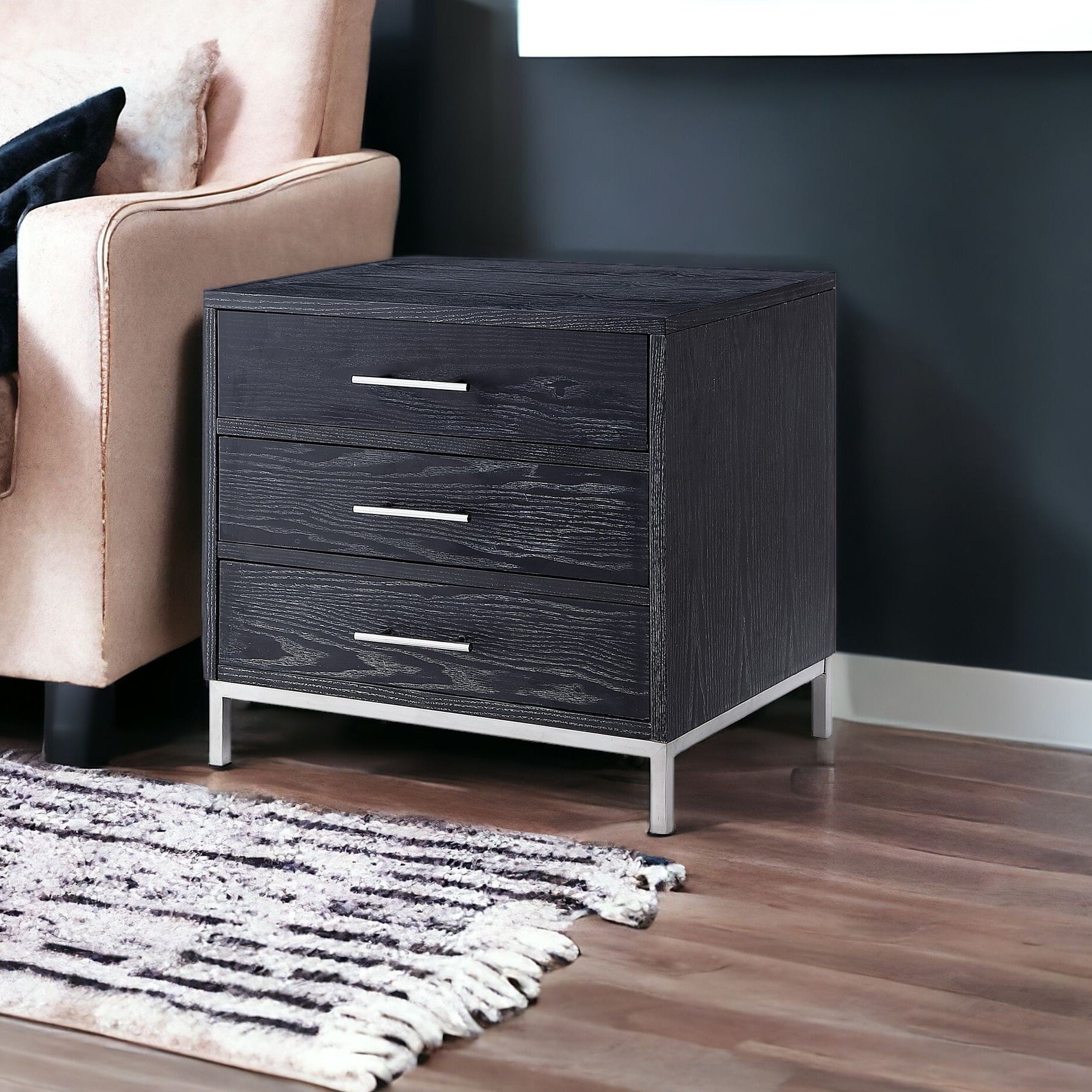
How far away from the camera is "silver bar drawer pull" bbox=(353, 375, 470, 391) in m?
1.70

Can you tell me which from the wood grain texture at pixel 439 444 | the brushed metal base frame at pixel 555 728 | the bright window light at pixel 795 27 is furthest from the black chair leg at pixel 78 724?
the bright window light at pixel 795 27

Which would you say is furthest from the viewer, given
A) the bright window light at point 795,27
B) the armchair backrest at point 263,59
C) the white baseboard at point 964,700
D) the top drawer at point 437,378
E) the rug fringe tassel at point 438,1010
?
the armchair backrest at point 263,59

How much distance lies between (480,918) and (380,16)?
4.29 ft

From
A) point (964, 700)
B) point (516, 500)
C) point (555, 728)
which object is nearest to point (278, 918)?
point (555, 728)

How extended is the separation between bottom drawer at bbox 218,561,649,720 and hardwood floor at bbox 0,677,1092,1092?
0.13 meters

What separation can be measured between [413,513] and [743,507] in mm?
338

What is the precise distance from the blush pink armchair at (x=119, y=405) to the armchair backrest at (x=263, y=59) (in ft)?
0.04

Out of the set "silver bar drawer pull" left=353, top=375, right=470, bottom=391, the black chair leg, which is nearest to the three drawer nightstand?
"silver bar drawer pull" left=353, top=375, right=470, bottom=391

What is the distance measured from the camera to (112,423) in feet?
5.88

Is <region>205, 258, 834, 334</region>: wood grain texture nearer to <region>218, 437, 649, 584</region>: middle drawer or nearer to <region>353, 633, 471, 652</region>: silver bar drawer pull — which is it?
<region>218, 437, 649, 584</region>: middle drawer

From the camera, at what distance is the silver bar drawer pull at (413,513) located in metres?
1.73

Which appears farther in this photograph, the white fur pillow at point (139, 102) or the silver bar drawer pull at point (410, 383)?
the white fur pillow at point (139, 102)

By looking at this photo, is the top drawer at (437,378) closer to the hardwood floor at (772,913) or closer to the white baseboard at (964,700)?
the hardwood floor at (772,913)

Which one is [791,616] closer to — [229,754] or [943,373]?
[943,373]
